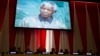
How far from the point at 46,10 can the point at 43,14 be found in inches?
10.4

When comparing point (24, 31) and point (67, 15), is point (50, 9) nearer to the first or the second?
point (67, 15)

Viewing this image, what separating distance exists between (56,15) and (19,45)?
2.19m

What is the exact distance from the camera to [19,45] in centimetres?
892

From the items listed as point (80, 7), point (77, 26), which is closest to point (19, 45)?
point (77, 26)

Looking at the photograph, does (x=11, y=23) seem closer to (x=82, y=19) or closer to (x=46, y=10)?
(x=46, y=10)

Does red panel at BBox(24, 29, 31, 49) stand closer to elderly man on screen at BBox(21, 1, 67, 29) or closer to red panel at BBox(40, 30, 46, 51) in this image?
elderly man on screen at BBox(21, 1, 67, 29)

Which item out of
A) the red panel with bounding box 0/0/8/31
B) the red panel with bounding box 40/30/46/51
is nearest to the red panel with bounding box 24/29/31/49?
the red panel with bounding box 40/30/46/51

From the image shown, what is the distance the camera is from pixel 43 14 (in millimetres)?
9195

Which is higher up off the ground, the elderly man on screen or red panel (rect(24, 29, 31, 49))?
the elderly man on screen

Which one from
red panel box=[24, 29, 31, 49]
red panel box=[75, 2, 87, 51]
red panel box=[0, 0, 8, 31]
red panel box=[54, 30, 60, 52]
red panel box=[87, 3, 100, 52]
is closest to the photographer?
red panel box=[24, 29, 31, 49]

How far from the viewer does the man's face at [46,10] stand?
9.21 m

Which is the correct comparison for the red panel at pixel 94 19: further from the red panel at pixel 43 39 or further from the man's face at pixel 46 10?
the red panel at pixel 43 39

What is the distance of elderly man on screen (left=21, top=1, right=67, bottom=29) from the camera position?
8.89 m

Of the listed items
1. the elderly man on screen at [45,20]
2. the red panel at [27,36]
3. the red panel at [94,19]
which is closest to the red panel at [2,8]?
the elderly man on screen at [45,20]
